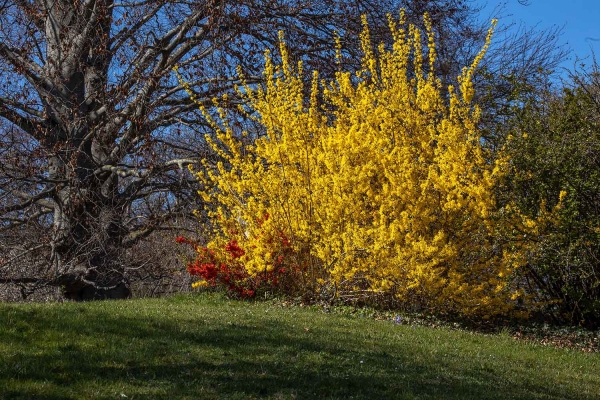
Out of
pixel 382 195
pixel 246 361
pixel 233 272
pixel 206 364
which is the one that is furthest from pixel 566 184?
pixel 206 364

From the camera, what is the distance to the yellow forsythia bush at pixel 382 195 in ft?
34.9

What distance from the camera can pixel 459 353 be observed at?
26.2 feet

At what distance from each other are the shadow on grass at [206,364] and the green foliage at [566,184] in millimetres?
5007

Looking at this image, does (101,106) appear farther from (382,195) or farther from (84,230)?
(382,195)

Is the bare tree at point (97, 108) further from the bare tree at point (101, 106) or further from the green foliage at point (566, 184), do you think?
the green foliage at point (566, 184)

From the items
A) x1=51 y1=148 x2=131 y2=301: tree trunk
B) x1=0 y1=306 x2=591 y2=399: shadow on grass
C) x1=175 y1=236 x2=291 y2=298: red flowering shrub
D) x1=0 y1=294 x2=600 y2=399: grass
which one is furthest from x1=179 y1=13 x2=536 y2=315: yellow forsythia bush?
x1=0 y1=306 x2=591 y2=399: shadow on grass

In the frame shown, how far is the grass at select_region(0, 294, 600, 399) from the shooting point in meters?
5.28

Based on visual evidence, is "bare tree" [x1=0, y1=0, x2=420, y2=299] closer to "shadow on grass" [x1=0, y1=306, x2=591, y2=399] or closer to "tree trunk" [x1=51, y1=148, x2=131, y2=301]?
"tree trunk" [x1=51, y1=148, x2=131, y2=301]

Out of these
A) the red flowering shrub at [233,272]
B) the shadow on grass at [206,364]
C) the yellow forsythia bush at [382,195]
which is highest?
the yellow forsythia bush at [382,195]

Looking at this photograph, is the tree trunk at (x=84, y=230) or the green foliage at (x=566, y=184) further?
the tree trunk at (x=84, y=230)

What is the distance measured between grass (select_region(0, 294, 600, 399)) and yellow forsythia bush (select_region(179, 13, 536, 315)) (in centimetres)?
193

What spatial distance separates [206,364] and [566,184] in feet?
26.1

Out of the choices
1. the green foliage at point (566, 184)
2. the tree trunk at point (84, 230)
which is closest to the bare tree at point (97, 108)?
the tree trunk at point (84, 230)

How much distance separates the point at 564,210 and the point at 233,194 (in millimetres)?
5515
